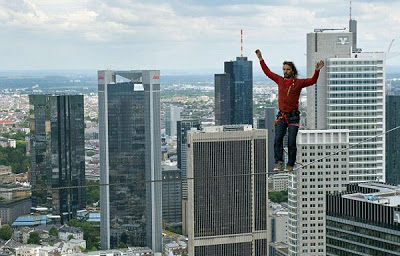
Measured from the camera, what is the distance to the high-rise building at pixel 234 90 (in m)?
58.1

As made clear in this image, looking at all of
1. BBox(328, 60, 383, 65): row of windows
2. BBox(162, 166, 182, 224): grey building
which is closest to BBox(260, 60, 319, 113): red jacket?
BBox(328, 60, 383, 65): row of windows

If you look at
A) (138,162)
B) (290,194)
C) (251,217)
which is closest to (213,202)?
(251,217)

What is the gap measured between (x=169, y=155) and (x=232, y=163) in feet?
55.1

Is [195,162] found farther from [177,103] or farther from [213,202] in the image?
[177,103]

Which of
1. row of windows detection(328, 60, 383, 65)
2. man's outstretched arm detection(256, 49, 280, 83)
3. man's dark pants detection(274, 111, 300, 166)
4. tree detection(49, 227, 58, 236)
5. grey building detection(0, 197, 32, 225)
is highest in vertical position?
row of windows detection(328, 60, 383, 65)

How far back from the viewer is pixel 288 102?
236 inches

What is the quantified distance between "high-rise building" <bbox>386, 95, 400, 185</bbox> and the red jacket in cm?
2832

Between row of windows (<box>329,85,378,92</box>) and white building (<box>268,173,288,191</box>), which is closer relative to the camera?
row of windows (<box>329,85,378,92</box>)

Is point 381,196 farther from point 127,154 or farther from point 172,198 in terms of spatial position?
point 127,154

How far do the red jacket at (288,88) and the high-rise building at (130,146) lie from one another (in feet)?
128

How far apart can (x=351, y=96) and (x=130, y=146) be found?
798 inches

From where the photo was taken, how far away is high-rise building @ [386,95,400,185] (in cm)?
3531

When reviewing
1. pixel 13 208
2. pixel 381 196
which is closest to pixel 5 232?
pixel 13 208

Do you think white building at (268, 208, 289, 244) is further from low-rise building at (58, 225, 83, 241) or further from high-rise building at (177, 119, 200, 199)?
low-rise building at (58, 225, 83, 241)
